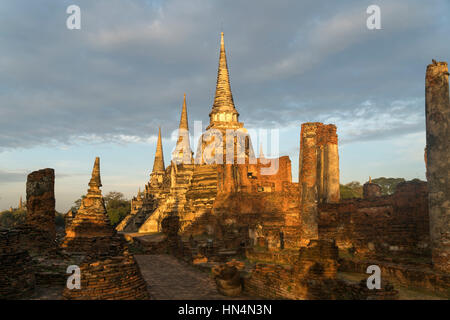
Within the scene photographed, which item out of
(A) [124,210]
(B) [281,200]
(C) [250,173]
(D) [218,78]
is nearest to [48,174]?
(B) [281,200]

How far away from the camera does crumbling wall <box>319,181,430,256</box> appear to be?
1141cm

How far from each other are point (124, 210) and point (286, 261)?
1562 inches

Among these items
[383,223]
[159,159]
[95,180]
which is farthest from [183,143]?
[383,223]

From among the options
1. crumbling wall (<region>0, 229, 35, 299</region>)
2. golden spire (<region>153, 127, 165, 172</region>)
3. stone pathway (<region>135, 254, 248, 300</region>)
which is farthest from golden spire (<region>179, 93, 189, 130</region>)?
crumbling wall (<region>0, 229, 35, 299</region>)

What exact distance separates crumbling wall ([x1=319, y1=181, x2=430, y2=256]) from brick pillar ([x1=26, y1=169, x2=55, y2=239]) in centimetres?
1076

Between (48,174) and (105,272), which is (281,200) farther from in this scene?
(105,272)

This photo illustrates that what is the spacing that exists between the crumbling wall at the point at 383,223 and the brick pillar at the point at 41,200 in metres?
10.8

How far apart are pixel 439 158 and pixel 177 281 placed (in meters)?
8.05

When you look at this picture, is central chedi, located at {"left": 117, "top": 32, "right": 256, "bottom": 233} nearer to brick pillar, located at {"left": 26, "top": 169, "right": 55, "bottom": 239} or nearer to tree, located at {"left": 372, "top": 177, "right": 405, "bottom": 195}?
brick pillar, located at {"left": 26, "top": 169, "right": 55, "bottom": 239}

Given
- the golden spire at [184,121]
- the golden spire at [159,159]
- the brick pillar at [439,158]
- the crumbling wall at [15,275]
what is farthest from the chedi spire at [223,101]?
the crumbling wall at [15,275]

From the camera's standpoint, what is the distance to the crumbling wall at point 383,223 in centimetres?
1141

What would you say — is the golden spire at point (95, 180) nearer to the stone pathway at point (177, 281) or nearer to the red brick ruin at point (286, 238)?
the red brick ruin at point (286, 238)
